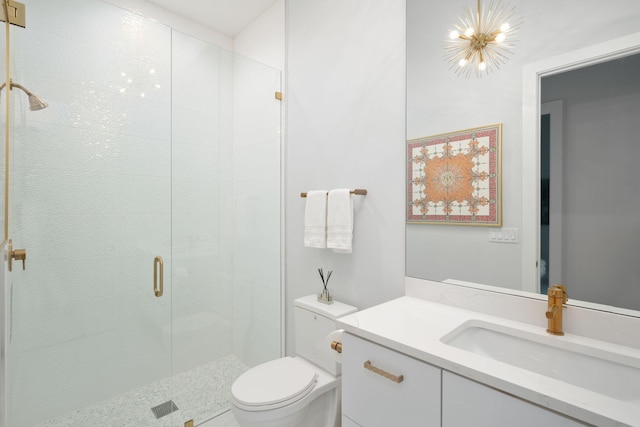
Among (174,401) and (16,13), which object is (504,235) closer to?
(174,401)

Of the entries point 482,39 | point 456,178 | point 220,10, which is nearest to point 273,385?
point 456,178

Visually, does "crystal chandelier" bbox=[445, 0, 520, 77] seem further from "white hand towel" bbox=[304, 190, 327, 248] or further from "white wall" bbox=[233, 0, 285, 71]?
"white wall" bbox=[233, 0, 285, 71]

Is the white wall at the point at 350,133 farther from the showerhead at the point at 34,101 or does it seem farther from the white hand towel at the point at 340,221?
the showerhead at the point at 34,101

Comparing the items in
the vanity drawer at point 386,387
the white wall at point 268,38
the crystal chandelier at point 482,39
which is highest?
the white wall at point 268,38

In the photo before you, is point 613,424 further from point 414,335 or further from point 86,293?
point 86,293

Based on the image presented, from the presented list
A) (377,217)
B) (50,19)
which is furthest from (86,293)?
(377,217)

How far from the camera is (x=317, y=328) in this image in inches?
65.5

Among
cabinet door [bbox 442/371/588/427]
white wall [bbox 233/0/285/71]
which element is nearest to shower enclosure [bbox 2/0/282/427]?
white wall [bbox 233/0/285/71]


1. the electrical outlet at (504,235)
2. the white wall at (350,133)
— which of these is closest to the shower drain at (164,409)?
the white wall at (350,133)

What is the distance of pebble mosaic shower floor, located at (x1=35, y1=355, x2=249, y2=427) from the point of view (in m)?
1.74

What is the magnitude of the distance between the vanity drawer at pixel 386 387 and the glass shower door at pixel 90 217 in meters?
1.36

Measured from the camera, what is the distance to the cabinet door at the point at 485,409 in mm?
668

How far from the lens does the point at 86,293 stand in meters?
1.78

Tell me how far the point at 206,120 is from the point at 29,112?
2.87ft
